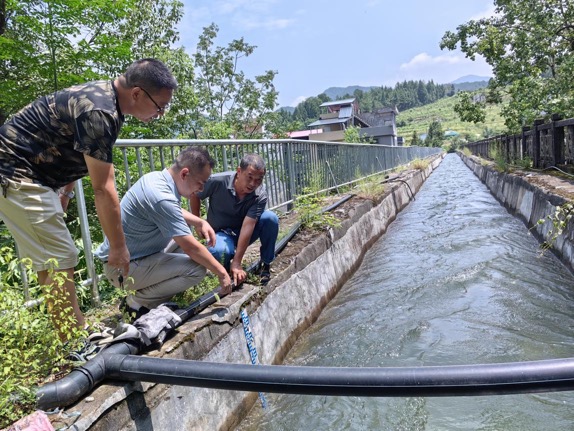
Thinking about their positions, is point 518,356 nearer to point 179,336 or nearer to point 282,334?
point 282,334

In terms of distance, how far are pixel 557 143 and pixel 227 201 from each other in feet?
29.0

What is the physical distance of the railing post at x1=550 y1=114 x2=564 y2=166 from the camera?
31.0 feet

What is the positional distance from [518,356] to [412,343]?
2.91 ft

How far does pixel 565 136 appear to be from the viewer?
9219 mm

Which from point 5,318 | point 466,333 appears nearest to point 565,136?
point 466,333

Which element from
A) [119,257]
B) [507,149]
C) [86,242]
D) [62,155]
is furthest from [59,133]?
[507,149]

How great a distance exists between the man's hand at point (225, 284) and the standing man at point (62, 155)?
86cm

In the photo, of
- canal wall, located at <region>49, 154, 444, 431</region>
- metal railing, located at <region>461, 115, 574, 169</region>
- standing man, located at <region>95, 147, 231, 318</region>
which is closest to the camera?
canal wall, located at <region>49, 154, 444, 431</region>

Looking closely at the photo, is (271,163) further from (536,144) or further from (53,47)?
(536,144)

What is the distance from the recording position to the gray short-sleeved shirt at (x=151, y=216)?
2.89 metres

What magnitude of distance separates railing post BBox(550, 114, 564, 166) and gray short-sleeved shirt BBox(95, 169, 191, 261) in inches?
369

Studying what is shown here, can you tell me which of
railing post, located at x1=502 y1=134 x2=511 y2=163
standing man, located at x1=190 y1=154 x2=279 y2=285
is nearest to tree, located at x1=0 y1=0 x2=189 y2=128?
standing man, located at x1=190 y1=154 x2=279 y2=285

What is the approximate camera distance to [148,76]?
2.35 metres

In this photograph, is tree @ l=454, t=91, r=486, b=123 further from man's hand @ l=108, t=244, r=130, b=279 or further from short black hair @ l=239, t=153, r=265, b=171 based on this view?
man's hand @ l=108, t=244, r=130, b=279
